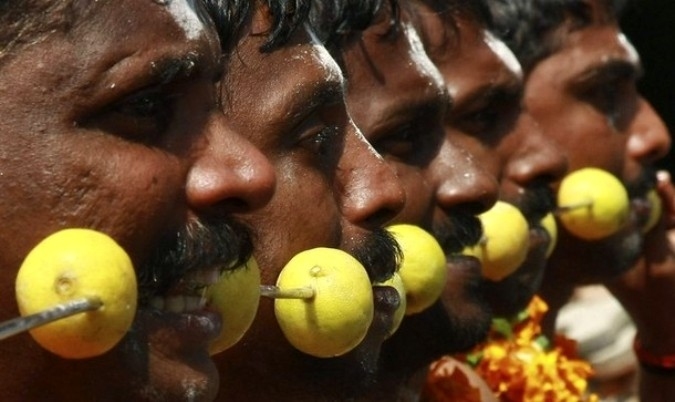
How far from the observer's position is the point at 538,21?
507 centimetres

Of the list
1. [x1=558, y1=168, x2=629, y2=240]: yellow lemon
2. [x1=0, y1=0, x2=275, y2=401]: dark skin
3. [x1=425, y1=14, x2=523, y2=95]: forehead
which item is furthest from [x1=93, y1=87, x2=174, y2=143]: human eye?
[x1=558, y1=168, x2=629, y2=240]: yellow lemon

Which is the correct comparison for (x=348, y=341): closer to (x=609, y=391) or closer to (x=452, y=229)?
(x=452, y=229)

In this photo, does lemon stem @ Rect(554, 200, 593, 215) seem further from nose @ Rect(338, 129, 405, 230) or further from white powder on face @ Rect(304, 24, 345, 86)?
white powder on face @ Rect(304, 24, 345, 86)

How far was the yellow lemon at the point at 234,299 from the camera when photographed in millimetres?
2607

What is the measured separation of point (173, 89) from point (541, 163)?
6.78ft

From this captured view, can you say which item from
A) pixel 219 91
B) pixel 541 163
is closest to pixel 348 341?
pixel 219 91

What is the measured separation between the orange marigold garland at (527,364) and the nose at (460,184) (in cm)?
76

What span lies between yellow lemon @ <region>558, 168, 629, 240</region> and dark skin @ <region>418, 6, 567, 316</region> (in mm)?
256

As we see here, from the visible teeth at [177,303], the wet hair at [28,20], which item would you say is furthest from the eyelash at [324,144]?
the wet hair at [28,20]

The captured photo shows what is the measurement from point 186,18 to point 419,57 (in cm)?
129

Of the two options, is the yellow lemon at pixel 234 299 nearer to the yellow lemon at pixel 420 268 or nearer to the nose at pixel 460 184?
the yellow lemon at pixel 420 268

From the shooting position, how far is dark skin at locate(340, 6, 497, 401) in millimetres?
3668

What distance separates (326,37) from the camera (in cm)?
353

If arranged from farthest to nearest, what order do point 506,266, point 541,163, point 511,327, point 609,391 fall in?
1. point 609,391
2. point 511,327
3. point 541,163
4. point 506,266
